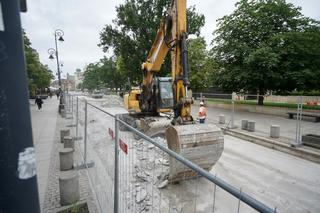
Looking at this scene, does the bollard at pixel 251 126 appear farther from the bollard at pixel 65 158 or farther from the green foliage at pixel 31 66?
the green foliage at pixel 31 66

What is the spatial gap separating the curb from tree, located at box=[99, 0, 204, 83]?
1552 cm

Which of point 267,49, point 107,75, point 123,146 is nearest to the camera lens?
point 123,146

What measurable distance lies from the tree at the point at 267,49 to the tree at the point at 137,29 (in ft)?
25.2

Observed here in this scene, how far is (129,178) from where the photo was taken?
298 cm

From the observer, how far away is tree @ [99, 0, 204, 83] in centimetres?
2370

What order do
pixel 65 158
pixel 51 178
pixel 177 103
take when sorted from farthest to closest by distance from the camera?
pixel 177 103
pixel 65 158
pixel 51 178

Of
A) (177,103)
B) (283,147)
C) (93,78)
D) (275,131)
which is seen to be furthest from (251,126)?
(93,78)

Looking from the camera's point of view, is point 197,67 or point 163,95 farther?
point 197,67

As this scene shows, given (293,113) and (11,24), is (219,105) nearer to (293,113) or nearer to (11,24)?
(293,113)

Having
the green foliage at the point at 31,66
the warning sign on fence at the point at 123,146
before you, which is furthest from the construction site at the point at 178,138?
the green foliage at the point at 31,66

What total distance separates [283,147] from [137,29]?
20.6 metres

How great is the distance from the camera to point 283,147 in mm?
8023

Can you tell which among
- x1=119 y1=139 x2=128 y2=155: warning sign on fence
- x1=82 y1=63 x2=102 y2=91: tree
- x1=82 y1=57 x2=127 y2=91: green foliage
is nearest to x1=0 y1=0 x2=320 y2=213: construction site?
x1=119 y1=139 x2=128 y2=155: warning sign on fence

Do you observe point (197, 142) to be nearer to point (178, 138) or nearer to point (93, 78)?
point (178, 138)
